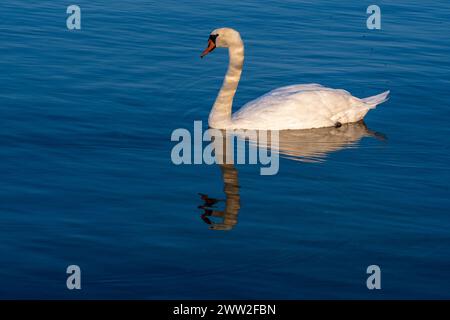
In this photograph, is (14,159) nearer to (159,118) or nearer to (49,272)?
(159,118)

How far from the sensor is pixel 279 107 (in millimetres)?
18312

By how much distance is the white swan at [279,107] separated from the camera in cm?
1833

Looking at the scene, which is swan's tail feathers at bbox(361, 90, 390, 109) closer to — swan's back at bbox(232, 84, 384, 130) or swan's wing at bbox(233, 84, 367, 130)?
swan's back at bbox(232, 84, 384, 130)

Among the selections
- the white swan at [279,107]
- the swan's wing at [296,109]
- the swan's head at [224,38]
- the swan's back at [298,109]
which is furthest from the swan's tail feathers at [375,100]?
the swan's head at [224,38]

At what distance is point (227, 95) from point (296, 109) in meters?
1.28

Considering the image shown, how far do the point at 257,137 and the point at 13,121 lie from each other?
4.07 meters

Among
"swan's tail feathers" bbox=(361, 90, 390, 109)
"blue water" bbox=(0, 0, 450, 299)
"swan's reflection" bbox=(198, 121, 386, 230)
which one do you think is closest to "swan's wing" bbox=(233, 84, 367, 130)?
"swan's reflection" bbox=(198, 121, 386, 230)

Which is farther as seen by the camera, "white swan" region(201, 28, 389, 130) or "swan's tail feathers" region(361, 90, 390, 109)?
"swan's tail feathers" region(361, 90, 390, 109)

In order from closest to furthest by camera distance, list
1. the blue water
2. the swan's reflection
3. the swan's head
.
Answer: the blue water → the swan's reflection → the swan's head

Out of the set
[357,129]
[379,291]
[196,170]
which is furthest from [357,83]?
[379,291]

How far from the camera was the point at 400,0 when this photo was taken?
2911 centimetres

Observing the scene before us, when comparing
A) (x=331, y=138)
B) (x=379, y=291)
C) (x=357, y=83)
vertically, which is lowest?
(x=379, y=291)

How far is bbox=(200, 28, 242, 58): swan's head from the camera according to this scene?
18.8 m

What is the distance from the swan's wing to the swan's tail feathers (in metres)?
0.50
